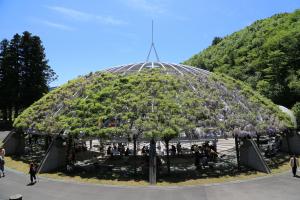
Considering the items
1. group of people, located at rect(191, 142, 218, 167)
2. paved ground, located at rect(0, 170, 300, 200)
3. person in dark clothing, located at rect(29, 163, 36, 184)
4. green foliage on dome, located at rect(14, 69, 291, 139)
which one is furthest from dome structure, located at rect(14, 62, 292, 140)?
person in dark clothing, located at rect(29, 163, 36, 184)

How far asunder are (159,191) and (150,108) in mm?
7573

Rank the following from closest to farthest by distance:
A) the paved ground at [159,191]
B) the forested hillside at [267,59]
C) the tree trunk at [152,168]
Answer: the paved ground at [159,191] < the tree trunk at [152,168] < the forested hillside at [267,59]

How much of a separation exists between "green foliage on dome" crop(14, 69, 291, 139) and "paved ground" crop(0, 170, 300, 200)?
448cm

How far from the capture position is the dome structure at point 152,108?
25641 mm

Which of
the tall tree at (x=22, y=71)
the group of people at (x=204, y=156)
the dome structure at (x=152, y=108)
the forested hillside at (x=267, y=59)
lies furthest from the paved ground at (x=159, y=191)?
the tall tree at (x=22, y=71)

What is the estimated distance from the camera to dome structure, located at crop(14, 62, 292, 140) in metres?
25.6

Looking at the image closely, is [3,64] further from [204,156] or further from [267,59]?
[267,59]

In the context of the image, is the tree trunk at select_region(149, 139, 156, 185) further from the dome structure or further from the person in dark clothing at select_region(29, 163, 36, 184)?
the person in dark clothing at select_region(29, 163, 36, 184)

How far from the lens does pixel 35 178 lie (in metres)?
23.6

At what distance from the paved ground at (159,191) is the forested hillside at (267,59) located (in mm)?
43177

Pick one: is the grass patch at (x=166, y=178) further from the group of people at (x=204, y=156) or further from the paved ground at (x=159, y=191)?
the group of people at (x=204, y=156)

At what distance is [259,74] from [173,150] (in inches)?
1879

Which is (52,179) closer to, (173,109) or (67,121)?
(67,121)

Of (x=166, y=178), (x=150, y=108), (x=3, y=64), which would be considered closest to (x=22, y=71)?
(x=3, y=64)
